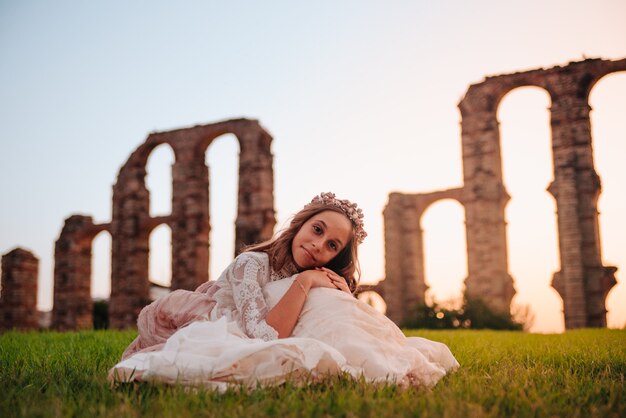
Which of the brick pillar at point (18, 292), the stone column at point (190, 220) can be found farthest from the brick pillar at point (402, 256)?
the brick pillar at point (18, 292)

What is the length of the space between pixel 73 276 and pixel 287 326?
67.8 ft

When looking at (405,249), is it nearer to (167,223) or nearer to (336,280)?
(167,223)

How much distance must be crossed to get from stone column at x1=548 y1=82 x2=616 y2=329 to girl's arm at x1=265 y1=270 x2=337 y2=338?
14570 millimetres

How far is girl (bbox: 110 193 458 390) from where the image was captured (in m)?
2.65

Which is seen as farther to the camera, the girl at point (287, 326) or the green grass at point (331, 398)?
the girl at point (287, 326)

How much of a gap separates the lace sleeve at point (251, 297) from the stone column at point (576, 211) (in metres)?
14.5

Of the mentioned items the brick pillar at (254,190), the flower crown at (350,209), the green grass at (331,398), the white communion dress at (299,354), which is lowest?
the green grass at (331,398)

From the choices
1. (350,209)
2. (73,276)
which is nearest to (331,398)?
(350,209)

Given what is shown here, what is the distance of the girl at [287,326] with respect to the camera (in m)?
2.65

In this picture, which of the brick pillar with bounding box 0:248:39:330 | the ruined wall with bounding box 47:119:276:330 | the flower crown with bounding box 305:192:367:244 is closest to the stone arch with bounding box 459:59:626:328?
the ruined wall with bounding box 47:119:276:330

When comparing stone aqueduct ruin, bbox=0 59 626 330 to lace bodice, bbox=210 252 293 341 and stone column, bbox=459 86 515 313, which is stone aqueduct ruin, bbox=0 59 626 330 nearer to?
stone column, bbox=459 86 515 313

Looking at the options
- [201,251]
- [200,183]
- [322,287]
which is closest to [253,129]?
[200,183]

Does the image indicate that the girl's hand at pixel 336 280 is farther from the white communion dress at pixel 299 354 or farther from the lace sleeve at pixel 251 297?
the lace sleeve at pixel 251 297

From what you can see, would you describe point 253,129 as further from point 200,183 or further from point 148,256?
point 148,256
